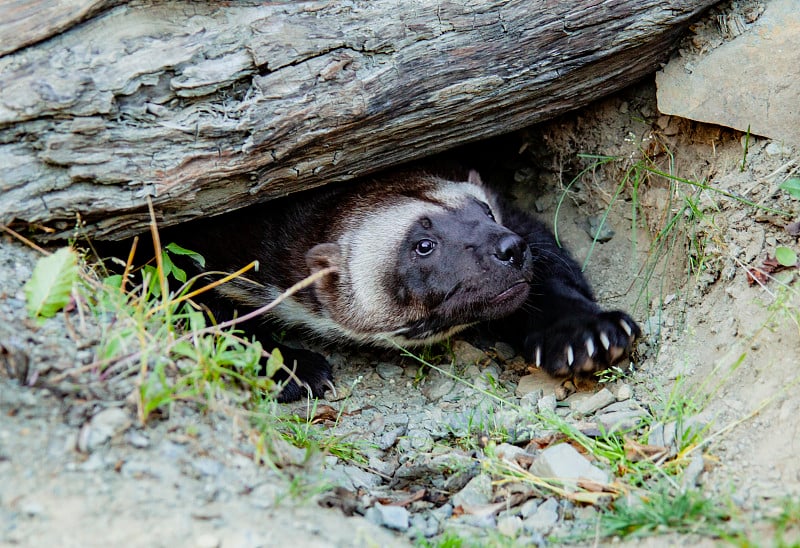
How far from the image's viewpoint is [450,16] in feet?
13.3

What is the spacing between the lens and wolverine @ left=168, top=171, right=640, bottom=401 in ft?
14.6

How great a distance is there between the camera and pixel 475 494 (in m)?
3.38

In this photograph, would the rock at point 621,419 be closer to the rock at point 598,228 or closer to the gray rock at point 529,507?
the gray rock at point 529,507

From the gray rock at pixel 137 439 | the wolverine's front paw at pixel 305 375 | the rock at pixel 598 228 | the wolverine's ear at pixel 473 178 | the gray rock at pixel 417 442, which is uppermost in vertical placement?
the gray rock at pixel 137 439

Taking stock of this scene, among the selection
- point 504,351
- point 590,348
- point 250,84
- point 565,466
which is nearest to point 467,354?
point 504,351

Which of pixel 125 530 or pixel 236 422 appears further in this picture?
pixel 236 422

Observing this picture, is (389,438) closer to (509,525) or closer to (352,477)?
(352,477)

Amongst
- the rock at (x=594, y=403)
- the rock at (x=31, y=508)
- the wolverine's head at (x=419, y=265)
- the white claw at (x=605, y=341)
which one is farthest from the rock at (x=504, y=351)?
the rock at (x=31, y=508)

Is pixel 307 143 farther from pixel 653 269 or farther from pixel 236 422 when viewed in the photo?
pixel 653 269

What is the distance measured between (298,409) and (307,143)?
162 centimetres

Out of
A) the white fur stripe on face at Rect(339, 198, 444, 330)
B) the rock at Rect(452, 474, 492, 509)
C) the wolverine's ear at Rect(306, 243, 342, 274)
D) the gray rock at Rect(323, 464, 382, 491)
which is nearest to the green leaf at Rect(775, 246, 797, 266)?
the rock at Rect(452, 474, 492, 509)

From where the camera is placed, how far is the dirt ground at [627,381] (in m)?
2.59

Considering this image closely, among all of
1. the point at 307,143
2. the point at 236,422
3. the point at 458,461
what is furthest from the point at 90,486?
the point at 307,143

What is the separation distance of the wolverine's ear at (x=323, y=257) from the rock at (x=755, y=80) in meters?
2.28
